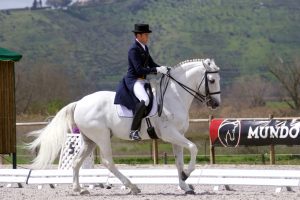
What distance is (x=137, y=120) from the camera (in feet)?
41.2

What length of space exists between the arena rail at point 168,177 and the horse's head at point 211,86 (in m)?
1.49

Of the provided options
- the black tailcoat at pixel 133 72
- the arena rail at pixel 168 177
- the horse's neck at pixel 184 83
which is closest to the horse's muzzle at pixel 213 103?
the horse's neck at pixel 184 83

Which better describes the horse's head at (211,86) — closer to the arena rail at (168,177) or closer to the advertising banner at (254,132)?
the arena rail at (168,177)

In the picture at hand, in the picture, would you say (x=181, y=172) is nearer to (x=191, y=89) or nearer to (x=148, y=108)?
(x=148, y=108)

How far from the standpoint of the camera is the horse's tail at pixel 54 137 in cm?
1349

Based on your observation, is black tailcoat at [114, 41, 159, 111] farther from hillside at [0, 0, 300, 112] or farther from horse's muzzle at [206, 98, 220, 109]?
hillside at [0, 0, 300, 112]

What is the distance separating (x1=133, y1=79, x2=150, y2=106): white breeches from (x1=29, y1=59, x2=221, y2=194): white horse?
0.26m

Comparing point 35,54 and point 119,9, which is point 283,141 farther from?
point 119,9

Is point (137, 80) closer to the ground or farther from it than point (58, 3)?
farther from it

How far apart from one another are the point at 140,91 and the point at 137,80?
0.21 m

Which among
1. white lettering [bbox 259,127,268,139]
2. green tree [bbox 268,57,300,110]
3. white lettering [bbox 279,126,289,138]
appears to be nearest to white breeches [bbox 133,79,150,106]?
white lettering [bbox 279,126,289,138]

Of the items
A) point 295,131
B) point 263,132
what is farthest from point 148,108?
point 263,132

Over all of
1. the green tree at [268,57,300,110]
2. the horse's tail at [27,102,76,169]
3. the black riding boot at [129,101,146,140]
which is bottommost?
the green tree at [268,57,300,110]

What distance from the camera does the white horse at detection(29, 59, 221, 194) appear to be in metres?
12.5
